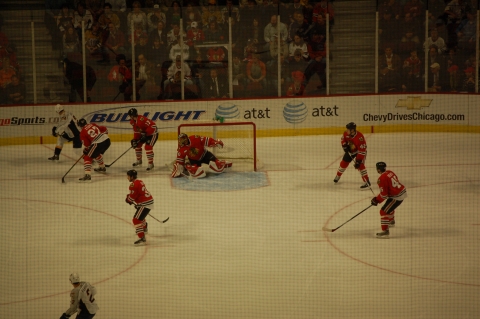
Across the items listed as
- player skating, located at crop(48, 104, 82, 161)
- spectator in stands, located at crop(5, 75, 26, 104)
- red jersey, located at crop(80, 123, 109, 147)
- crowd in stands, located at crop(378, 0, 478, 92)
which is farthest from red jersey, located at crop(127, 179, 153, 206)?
crowd in stands, located at crop(378, 0, 478, 92)

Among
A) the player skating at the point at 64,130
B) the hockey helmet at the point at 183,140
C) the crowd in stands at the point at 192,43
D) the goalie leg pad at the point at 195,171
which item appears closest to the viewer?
the hockey helmet at the point at 183,140

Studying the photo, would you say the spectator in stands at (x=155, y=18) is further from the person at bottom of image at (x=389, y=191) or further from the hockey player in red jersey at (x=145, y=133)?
the person at bottom of image at (x=389, y=191)

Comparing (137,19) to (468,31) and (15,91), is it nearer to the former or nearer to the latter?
(15,91)

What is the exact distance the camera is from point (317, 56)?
1630cm

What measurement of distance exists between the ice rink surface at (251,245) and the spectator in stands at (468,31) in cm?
293

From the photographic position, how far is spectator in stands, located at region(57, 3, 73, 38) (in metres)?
15.8

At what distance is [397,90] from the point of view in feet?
53.7

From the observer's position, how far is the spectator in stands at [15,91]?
15.5 metres

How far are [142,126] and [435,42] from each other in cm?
648

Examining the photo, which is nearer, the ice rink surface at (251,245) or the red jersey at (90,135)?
the ice rink surface at (251,245)

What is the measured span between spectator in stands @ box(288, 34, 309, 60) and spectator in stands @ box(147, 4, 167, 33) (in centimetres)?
259

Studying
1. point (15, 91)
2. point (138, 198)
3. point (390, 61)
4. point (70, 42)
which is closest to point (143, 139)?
point (70, 42)

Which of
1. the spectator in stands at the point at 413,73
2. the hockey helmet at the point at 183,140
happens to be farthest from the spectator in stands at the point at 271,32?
the hockey helmet at the point at 183,140

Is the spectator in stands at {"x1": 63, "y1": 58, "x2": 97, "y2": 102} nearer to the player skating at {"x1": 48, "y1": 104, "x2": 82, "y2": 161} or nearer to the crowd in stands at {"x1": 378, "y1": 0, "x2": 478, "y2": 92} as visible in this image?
the player skating at {"x1": 48, "y1": 104, "x2": 82, "y2": 161}
